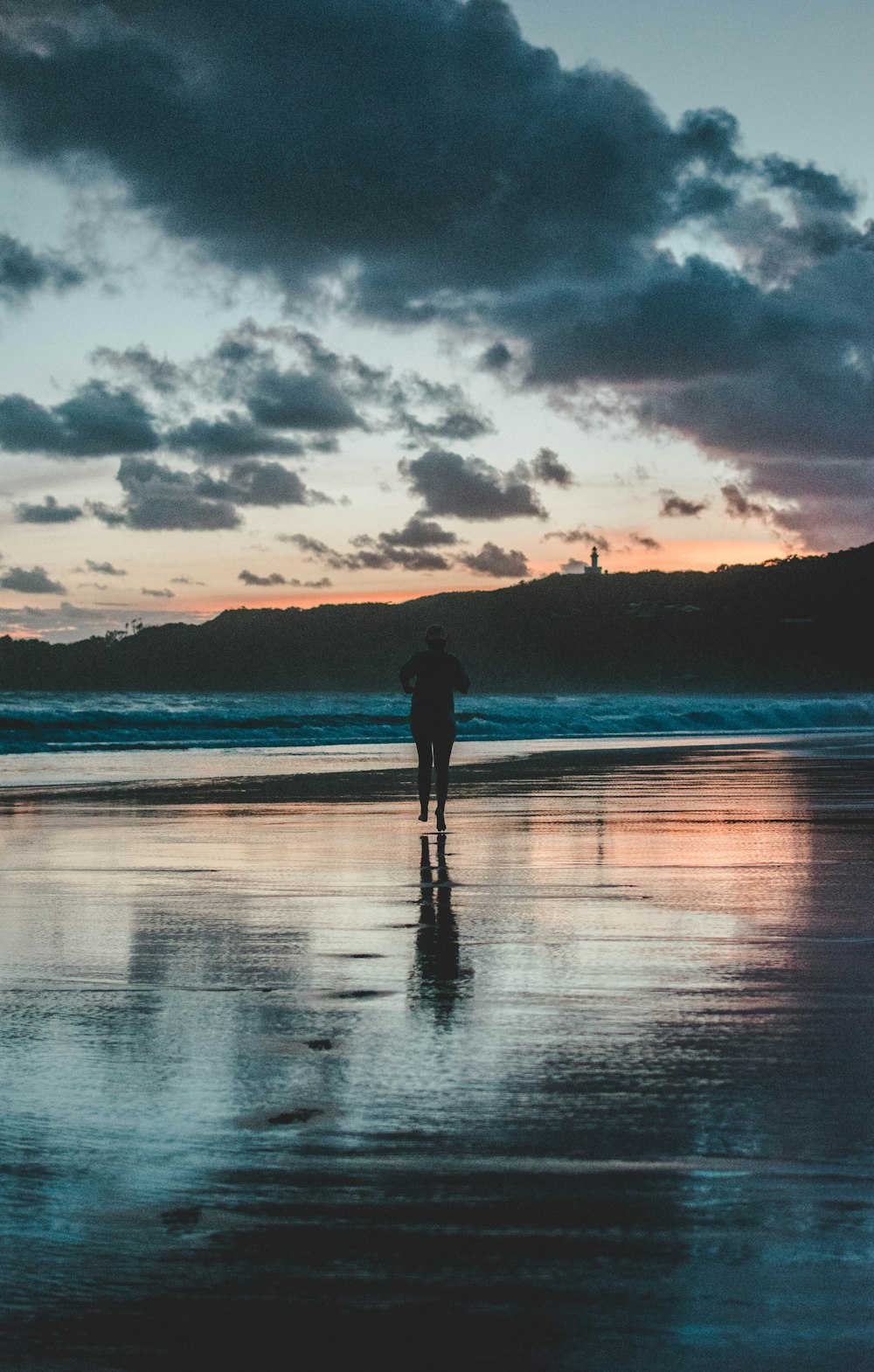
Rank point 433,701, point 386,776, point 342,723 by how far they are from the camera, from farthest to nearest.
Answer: point 342,723 < point 386,776 < point 433,701

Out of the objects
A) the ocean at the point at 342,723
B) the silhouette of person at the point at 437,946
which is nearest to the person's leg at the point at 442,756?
the silhouette of person at the point at 437,946

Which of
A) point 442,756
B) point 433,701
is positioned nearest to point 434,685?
point 433,701

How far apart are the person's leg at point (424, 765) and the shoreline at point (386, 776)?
3.20m

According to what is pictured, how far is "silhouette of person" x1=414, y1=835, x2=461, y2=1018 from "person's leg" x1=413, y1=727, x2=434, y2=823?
3500mm

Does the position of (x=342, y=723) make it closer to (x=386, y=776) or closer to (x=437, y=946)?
(x=386, y=776)

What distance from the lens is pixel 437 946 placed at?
644cm

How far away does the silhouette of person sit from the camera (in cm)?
539

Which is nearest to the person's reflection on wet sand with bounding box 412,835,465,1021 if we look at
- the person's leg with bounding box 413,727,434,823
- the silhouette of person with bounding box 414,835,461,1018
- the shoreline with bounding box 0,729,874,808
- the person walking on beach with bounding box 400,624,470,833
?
the silhouette of person with bounding box 414,835,461,1018

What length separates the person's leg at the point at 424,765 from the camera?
12.9 m

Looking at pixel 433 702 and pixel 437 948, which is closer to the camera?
pixel 437 948

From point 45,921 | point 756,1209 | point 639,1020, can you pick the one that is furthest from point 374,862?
point 756,1209

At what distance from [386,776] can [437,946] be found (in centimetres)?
1514

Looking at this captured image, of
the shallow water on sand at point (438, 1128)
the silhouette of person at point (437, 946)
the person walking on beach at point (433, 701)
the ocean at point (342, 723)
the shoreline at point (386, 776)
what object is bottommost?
the shoreline at point (386, 776)

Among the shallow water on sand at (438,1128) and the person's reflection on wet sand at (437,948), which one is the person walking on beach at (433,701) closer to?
the person's reflection on wet sand at (437,948)
